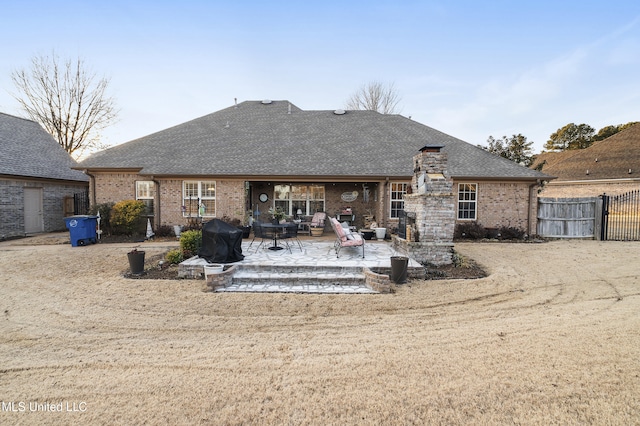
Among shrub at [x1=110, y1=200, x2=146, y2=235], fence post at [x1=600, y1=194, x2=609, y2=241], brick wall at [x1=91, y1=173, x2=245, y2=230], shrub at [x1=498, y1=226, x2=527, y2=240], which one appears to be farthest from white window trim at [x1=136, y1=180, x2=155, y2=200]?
fence post at [x1=600, y1=194, x2=609, y2=241]

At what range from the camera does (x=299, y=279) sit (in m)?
6.33

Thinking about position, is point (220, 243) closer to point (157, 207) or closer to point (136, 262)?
point (136, 262)

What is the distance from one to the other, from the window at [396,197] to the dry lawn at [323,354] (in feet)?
21.9

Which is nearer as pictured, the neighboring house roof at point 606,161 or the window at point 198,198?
the window at point 198,198

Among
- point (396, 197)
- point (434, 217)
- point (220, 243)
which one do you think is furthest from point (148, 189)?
point (434, 217)

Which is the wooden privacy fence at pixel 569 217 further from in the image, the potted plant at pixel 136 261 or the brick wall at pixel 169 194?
the potted plant at pixel 136 261

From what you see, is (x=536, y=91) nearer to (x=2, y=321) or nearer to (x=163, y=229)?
(x=163, y=229)

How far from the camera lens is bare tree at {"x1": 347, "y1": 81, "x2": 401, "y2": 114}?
27.1m

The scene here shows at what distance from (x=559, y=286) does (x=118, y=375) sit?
7790 millimetres

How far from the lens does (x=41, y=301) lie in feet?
17.3

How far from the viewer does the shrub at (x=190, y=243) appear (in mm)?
7887

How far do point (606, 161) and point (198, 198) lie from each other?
31.2 metres

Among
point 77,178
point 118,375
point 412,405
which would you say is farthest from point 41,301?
point 77,178

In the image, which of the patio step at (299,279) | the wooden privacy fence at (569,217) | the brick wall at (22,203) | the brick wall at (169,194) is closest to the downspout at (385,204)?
the brick wall at (169,194)
